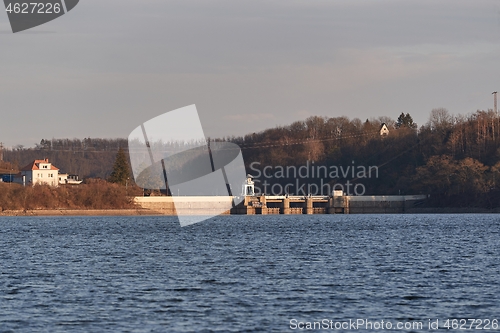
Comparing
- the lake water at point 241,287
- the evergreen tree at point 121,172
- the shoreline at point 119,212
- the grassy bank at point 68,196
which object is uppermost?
the evergreen tree at point 121,172

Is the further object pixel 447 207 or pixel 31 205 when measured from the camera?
pixel 447 207

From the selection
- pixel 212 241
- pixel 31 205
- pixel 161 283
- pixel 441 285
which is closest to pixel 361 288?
pixel 441 285

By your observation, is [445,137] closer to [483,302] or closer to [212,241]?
[212,241]

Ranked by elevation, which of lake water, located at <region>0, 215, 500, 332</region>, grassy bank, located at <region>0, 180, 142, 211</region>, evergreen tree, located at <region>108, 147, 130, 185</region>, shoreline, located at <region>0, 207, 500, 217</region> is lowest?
lake water, located at <region>0, 215, 500, 332</region>

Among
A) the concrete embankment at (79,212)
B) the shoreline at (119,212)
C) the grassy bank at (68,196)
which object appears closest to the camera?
the grassy bank at (68,196)

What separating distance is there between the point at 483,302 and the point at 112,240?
1618 inches

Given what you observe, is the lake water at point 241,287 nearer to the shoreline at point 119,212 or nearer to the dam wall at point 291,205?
the shoreline at point 119,212

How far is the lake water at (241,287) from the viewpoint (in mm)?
24984

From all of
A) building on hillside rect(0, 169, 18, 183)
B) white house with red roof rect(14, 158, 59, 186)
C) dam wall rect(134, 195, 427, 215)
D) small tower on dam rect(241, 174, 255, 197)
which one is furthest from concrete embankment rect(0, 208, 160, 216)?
building on hillside rect(0, 169, 18, 183)

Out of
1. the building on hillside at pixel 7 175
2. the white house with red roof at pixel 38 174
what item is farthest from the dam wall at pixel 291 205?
the building on hillside at pixel 7 175

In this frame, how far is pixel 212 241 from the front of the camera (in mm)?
62938

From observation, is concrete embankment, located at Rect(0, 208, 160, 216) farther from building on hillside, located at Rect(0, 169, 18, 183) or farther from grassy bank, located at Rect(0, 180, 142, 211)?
building on hillside, located at Rect(0, 169, 18, 183)

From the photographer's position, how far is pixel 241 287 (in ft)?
105

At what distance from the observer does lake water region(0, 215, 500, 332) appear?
25.0 metres
